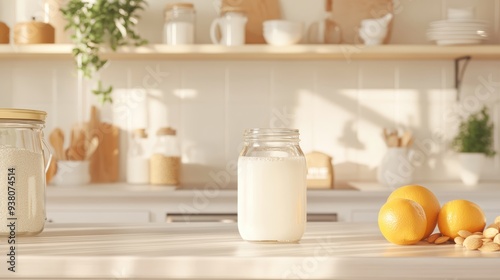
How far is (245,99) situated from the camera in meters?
3.35

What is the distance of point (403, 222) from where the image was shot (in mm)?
1155

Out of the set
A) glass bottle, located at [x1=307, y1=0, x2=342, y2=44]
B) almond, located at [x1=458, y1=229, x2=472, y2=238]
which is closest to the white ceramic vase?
glass bottle, located at [x1=307, y1=0, x2=342, y2=44]

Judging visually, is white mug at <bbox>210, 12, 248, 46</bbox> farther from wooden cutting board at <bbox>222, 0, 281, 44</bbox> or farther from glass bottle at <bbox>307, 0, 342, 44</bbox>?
glass bottle at <bbox>307, 0, 342, 44</bbox>

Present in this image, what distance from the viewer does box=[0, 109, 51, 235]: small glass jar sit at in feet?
3.88

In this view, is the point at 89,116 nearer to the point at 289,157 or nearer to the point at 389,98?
the point at 389,98

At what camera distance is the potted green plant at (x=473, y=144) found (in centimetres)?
313

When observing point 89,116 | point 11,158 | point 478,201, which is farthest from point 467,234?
point 89,116

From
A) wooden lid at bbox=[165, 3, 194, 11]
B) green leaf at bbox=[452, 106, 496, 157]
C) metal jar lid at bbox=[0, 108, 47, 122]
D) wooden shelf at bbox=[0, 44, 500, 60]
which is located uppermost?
wooden lid at bbox=[165, 3, 194, 11]

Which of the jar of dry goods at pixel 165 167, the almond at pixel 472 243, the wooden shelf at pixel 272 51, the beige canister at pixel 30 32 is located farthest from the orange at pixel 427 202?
the beige canister at pixel 30 32

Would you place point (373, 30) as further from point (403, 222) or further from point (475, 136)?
point (403, 222)

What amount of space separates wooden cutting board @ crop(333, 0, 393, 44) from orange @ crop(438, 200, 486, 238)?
2195 millimetres

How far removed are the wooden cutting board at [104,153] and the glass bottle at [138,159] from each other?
8 cm

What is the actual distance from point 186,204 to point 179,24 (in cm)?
81

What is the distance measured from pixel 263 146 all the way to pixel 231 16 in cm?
197
